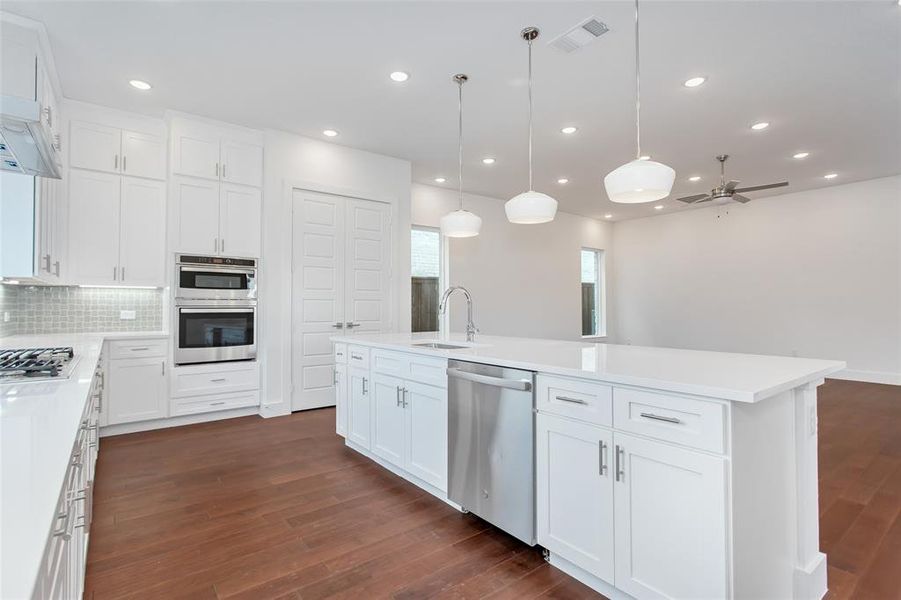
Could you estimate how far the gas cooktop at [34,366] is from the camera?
169cm

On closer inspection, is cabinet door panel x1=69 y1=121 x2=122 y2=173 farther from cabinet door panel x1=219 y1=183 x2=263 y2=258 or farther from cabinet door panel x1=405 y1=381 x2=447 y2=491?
cabinet door panel x1=405 y1=381 x2=447 y2=491

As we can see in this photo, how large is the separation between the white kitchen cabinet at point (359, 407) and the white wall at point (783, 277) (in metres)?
7.01

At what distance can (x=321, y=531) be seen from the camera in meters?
2.29

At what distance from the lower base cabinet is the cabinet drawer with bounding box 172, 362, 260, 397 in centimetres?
347

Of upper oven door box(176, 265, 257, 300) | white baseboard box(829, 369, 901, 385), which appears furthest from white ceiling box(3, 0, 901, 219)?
white baseboard box(829, 369, 901, 385)

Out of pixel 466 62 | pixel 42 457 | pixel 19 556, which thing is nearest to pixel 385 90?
pixel 466 62

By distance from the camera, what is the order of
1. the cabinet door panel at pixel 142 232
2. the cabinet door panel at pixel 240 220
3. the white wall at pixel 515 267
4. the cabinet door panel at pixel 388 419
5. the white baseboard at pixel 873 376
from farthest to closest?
1. the white wall at pixel 515 267
2. the white baseboard at pixel 873 376
3. the cabinet door panel at pixel 240 220
4. the cabinet door panel at pixel 142 232
5. the cabinet door panel at pixel 388 419

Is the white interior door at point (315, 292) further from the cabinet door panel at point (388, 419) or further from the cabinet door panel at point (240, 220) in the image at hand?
the cabinet door panel at point (388, 419)

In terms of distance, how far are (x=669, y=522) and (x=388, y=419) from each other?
189 centimetres

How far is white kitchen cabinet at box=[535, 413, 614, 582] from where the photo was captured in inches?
68.1

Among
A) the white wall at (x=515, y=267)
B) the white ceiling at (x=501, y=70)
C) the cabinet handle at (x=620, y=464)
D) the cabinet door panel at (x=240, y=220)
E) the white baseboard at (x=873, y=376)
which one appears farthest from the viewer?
the white wall at (x=515, y=267)

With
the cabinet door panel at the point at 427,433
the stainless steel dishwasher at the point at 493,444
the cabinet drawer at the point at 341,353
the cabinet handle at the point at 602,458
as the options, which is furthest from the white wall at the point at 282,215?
the cabinet handle at the point at 602,458

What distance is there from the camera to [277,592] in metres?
1.81

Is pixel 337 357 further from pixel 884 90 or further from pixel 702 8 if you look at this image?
pixel 884 90
